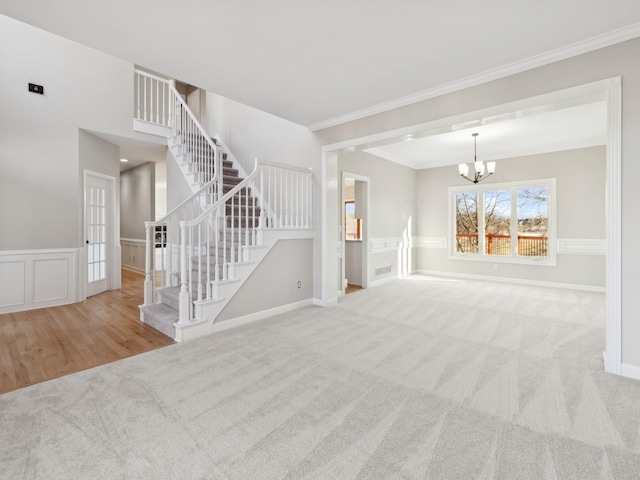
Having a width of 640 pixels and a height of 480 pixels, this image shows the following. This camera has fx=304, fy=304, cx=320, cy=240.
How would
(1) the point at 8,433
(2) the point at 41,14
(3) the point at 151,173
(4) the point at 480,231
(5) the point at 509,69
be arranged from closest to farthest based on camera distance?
(1) the point at 8,433 → (2) the point at 41,14 → (5) the point at 509,69 → (4) the point at 480,231 → (3) the point at 151,173

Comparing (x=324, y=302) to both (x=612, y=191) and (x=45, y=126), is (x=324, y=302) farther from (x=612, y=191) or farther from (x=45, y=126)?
(x=45, y=126)

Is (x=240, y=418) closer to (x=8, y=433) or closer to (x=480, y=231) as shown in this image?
(x=8, y=433)

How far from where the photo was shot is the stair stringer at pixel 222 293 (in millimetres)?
3171

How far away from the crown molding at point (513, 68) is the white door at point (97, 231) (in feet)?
15.0

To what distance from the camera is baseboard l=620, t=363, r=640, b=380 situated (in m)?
2.35

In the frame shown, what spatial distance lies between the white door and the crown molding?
4.58 m

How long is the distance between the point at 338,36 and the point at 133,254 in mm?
7773

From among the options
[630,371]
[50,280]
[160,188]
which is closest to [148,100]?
[160,188]

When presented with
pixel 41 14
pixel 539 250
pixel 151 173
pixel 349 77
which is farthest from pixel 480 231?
pixel 151 173

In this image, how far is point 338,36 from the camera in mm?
2445

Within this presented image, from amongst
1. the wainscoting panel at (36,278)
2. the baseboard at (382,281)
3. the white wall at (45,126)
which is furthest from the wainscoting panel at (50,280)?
the baseboard at (382,281)

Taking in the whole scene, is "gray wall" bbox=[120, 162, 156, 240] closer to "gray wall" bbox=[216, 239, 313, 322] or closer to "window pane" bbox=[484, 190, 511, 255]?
"gray wall" bbox=[216, 239, 313, 322]

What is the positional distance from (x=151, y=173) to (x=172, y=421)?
718 cm

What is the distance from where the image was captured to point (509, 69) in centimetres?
286
